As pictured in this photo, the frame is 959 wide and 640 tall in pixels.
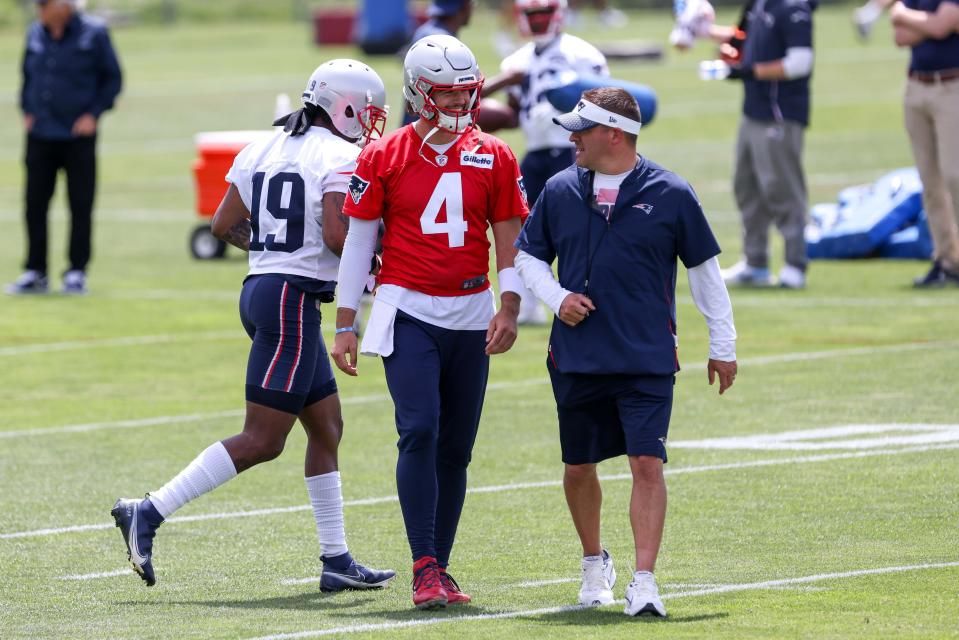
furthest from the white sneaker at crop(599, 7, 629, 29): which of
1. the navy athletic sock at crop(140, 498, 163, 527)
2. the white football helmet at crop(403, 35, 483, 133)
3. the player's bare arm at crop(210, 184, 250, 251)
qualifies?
the navy athletic sock at crop(140, 498, 163, 527)

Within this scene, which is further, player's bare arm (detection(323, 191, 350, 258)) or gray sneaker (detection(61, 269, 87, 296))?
gray sneaker (detection(61, 269, 87, 296))

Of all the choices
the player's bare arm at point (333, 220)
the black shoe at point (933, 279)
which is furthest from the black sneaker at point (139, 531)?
the black shoe at point (933, 279)

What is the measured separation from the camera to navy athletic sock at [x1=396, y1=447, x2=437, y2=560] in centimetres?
723

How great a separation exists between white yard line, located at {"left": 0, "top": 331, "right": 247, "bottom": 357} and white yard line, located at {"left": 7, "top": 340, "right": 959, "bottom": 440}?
198mm

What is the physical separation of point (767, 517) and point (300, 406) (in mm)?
2232

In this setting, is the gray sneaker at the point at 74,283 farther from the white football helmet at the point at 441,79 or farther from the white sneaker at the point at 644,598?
the white sneaker at the point at 644,598

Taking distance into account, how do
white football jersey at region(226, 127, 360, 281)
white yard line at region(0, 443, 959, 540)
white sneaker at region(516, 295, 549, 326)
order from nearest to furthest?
white football jersey at region(226, 127, 360, 281) → white yard line at region(0, 443, 959, 540) → white sneaker at region(516, 295, 549, 326)

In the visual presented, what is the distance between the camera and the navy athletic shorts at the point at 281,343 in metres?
7.61

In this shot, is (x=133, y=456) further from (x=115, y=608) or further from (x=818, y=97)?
(x=818, y=97)

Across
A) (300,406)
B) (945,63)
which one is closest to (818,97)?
(945,63)

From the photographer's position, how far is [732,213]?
70.0 feet

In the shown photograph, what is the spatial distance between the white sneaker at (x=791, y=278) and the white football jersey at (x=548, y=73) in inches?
109

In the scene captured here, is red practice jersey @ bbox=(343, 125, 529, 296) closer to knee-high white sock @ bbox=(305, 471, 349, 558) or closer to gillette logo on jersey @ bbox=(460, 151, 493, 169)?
gillette logo on jersey @ bbox=(460, 151, 493, 169)

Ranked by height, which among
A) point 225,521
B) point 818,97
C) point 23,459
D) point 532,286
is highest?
point 532,286
